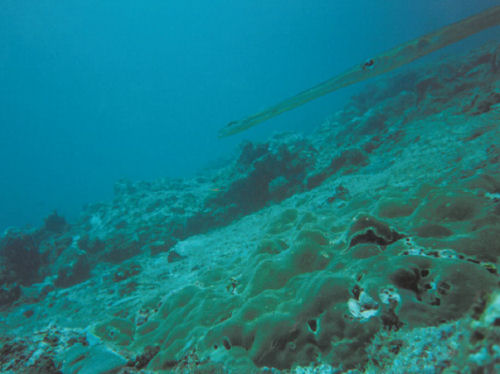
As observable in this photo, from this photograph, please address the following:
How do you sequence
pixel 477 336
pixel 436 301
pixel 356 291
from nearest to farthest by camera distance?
pixel 477 336 < pixel 436 301 < pixel 356 291

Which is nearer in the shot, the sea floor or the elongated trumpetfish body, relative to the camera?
the sea floor

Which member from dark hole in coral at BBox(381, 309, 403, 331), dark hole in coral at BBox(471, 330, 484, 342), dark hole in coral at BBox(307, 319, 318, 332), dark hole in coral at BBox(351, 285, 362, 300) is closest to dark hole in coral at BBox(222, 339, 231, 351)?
dark hole in coral at BBox(307, 319, 318, 332)

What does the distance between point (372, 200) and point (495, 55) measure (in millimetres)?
13158

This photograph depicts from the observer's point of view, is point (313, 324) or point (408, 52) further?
point (408, 52)

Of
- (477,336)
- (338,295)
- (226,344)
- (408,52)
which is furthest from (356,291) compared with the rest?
(408,52)

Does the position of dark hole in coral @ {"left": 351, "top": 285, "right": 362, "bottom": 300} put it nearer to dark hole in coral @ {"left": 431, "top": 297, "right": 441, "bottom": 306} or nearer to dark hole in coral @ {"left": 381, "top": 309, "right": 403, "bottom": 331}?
dark hole in coral @ {"left": 381, "top": 309, "right": 403, "bottom": 331}

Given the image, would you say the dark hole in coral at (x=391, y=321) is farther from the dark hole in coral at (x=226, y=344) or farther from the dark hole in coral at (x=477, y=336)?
the dark hole in coral at (x=226, y=344)

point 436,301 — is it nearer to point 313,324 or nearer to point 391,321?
point 391,321

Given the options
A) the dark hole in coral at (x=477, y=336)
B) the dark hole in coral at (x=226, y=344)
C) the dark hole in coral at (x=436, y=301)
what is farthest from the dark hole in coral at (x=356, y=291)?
the dark hole in coral at (x=226, y=344)

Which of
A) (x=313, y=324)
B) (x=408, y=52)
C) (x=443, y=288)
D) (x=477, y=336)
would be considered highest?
(x=408, y=52)

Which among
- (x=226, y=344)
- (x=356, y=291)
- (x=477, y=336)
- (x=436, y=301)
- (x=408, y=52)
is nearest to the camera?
(x=477, y=336)

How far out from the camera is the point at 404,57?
9.90 feet

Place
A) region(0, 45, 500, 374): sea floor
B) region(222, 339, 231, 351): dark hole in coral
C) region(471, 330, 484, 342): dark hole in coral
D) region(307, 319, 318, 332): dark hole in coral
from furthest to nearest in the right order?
region(222, 339, 231, 351): dark hole in coral
region(307, 319, 318, 332): dark hole in coral
region(0, 45, 500, 374): sea floor
region(471, 330, 484, 342): dark hole in coral

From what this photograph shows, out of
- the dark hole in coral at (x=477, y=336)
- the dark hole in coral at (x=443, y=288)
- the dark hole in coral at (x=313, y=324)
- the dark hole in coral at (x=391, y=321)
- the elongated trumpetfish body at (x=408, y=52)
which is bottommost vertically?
the dark hole in coral at (x=313, y=324)
